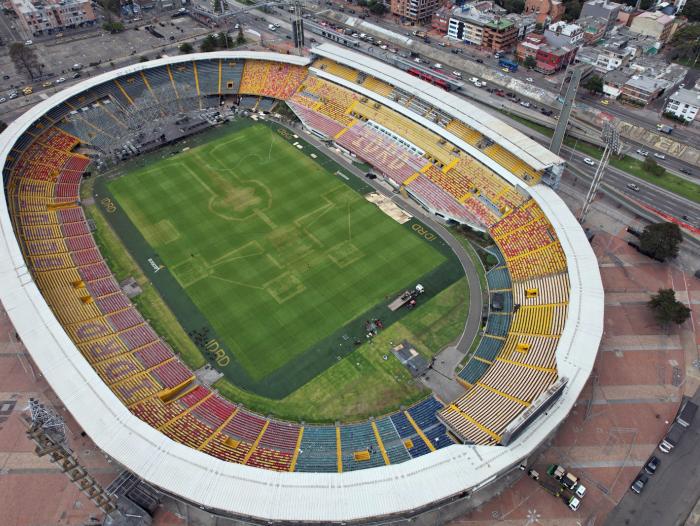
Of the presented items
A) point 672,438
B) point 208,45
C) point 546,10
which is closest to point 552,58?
point 546,10

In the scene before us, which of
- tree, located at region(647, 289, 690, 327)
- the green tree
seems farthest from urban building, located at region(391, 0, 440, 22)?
tree, located at region(647, 289, 690, 327)

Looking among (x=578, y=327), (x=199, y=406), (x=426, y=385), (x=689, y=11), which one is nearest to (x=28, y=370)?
(x=199, y=406)

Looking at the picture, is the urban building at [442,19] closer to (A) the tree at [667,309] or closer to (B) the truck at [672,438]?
(A) the tree at [667,309]

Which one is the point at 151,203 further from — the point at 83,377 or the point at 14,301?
the point at 83,377

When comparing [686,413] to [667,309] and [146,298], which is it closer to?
[667,309]

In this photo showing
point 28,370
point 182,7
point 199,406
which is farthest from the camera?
point 182,7

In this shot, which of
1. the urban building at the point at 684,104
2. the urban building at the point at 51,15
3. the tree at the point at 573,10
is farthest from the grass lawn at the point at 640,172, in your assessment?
the urban building at the point at 51,15
